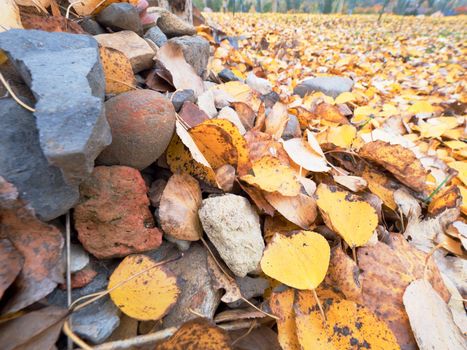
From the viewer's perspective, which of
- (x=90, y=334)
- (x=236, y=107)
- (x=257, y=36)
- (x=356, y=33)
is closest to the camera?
(x=90, y=334)

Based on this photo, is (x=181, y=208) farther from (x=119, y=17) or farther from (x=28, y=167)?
(x=119, y=17)

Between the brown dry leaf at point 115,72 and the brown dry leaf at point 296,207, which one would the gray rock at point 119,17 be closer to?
the brown dry leaf at point 115,72

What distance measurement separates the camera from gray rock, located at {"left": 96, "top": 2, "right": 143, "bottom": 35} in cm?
87

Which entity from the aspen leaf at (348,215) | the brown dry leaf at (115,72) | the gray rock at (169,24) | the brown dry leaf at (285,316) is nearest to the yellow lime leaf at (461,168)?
the aspen leaf at (348,215)

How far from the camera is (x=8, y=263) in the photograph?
39cm

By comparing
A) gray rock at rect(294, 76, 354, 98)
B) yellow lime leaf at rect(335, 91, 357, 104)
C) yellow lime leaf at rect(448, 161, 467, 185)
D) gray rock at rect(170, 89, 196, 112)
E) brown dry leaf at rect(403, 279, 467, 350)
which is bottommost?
gray rock at rect(294, 76, 354, 98)

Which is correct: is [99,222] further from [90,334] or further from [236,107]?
[236,107]

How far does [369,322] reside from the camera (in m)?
0.48

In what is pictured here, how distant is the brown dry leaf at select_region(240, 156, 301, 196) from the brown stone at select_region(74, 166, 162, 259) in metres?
0.22

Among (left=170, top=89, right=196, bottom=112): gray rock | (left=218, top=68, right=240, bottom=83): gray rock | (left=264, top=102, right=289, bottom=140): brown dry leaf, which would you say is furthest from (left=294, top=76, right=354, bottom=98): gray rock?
(left=170, top=89, right=196, bottom=112): gray rock

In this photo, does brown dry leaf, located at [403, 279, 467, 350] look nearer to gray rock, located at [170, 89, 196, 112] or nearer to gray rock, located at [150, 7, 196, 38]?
gray rock, located at [170, 89, 196, 112]

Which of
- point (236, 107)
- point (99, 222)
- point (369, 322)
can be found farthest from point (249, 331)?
point (236, 107)

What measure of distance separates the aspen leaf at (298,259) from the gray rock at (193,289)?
0.36ft

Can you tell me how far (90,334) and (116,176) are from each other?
0.24 meters
